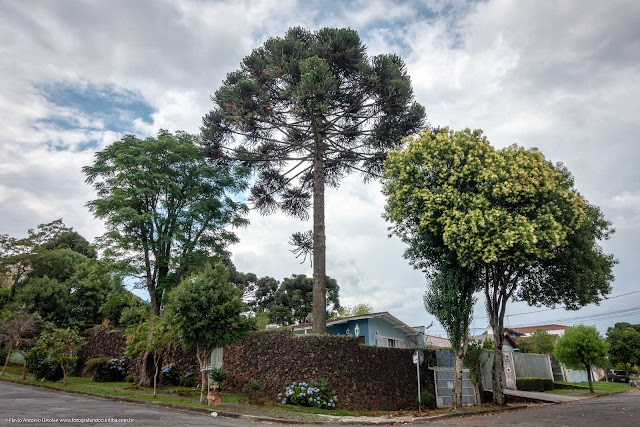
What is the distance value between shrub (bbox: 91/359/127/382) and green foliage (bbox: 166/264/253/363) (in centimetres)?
974

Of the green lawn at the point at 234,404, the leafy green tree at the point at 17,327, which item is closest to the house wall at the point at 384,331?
the green lawn at the point at 234,404

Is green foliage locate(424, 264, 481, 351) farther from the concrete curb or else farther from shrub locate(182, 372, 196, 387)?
shrub locate(182, 372, 196, 387)

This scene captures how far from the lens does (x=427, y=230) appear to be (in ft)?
58.7

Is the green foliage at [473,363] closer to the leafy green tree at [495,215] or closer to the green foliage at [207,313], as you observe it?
the leafy green tree at [495,215]

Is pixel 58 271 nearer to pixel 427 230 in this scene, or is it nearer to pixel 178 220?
pixel 178 220

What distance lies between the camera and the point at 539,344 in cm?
4531

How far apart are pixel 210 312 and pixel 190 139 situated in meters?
12.6

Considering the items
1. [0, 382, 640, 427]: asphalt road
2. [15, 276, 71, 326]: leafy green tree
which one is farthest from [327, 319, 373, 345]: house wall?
[15, 276, 71, 326]: leafy green tree

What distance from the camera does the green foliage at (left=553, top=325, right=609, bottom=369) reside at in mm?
29422

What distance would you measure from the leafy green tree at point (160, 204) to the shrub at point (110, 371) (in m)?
3.15

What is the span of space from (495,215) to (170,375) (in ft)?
54.0

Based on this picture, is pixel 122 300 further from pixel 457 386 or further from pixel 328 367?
pixel 457 386

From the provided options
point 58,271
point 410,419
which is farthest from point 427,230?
point 58,271

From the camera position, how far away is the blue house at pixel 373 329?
80.8ft
